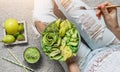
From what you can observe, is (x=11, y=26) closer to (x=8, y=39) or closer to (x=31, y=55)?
(x=8, y=39)

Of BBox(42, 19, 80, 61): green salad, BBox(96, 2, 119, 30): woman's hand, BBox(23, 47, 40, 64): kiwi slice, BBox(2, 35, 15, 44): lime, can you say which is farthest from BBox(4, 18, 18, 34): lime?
BBox(96, 2, 119, 30): woman's hand

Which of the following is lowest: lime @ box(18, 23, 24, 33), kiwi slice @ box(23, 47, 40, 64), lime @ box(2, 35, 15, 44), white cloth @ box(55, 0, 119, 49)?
kiwi slice @ box(23, 47, 40, 64)

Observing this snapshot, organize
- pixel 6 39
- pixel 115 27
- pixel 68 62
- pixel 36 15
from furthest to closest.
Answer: pixel 6 39, pixel 36 15, pixel 68 62, pixel 115 27

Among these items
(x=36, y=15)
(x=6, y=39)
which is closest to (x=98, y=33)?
(x=36, y=15)

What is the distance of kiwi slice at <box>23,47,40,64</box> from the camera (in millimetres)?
1273

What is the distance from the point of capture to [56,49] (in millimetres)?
1093

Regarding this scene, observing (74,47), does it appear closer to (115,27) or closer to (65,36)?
(65,36)

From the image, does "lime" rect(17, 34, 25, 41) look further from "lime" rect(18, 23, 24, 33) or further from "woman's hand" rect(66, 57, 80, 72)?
"woman's hand" rect(66, 57, 80, 72)

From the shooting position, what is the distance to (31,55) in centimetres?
126

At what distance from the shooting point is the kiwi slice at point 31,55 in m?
1.27

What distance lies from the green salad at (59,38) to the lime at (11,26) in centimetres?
26

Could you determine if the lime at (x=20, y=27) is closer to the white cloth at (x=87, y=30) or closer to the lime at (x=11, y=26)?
the lime at (x=11, y=26)

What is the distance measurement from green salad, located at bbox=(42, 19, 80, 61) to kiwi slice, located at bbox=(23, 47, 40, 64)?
195 mm

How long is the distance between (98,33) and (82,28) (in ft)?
0.27
